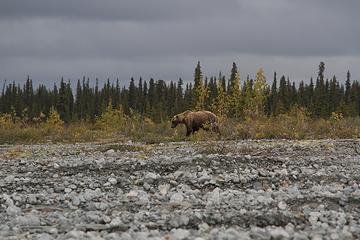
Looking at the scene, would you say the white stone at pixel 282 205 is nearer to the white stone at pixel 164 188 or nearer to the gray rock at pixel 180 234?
the gray rock at pixel 180 234

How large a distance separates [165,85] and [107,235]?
10004 centimetres

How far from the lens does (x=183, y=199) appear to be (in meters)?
7.20

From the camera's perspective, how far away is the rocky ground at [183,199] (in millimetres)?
5488

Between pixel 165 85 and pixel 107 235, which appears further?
pixel 165 85

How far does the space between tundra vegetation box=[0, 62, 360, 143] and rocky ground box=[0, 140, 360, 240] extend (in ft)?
34.9

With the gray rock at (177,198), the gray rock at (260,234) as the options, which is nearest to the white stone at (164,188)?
the gray rock at (177,198)

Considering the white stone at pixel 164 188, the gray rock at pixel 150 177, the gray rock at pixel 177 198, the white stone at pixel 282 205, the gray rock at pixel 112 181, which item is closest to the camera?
the white stone at pixel 282 205

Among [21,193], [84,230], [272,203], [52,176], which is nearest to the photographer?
[84,230]

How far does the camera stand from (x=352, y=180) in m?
8.70

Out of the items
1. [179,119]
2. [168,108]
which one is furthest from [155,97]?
[179,119]

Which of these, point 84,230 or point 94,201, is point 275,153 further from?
point 84,230

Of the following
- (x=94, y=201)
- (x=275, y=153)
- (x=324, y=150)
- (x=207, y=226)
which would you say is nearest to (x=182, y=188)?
(x=94, y=201)

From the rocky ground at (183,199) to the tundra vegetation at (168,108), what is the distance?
10644 mm

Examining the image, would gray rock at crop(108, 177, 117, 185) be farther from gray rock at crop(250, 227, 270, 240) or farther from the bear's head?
the bear's head
